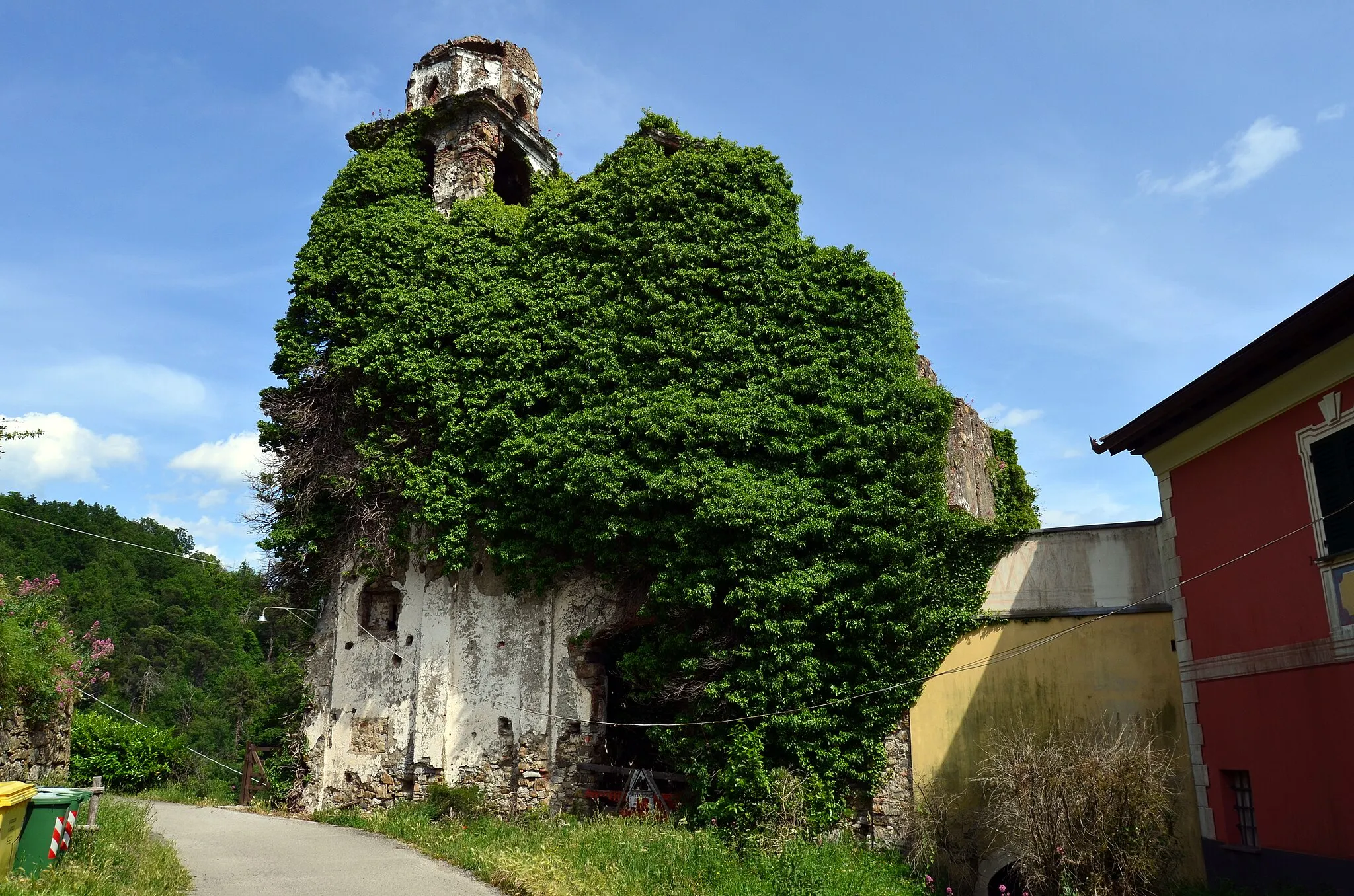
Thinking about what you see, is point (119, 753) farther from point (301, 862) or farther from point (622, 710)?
point (622, 710)

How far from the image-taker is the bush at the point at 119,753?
68.8 ft

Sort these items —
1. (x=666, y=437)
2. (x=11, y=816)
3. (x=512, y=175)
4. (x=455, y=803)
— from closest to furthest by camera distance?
(x=11, y=816), (x=666, y=437), (x=455, y=803), (x=512, y=175)

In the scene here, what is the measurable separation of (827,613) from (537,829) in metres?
5.02

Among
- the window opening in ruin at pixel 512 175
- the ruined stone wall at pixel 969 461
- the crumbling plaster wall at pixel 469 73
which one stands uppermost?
the crumbling plaster wall at pixel 469 73

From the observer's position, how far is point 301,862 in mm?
11375

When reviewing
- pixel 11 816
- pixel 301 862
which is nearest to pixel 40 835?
pixel 11 816

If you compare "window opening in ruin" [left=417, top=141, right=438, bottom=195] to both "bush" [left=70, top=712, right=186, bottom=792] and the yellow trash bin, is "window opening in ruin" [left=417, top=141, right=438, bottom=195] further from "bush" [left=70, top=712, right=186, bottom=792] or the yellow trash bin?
the yellow trash bin

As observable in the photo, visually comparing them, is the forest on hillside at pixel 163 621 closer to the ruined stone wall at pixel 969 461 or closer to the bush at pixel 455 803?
the bush at pixel 455 803

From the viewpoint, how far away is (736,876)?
10117mm

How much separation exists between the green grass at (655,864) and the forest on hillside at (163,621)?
95.0 ft

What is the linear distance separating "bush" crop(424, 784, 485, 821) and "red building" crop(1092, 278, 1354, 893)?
997cm

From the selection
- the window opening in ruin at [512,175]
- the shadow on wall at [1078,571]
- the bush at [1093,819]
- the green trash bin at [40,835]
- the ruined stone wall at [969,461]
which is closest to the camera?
the green trash bin at [40,835]

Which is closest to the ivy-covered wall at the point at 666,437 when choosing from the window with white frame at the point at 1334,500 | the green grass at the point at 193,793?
the window with white frame at the point at 1334,500

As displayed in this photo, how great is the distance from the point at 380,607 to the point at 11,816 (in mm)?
9547
